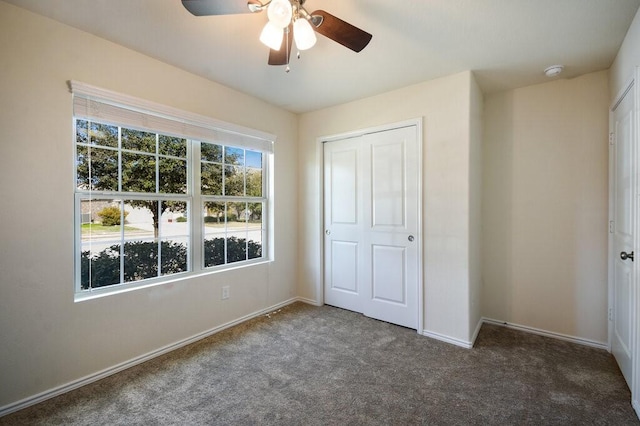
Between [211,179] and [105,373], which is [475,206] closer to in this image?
[211,179]

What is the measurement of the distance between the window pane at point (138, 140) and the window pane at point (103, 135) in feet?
0.20

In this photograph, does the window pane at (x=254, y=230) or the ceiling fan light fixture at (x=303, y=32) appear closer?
the ceiling fan light fixture at (x=303, y=32)

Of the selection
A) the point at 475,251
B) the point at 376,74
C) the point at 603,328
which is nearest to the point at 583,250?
the point at 603,328

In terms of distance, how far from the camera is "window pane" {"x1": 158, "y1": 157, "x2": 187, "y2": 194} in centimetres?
253

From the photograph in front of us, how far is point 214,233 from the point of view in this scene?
292 cm

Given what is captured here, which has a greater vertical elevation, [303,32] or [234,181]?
[303,32]

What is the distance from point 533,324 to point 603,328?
0.50 meters

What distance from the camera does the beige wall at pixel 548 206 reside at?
2514 mm

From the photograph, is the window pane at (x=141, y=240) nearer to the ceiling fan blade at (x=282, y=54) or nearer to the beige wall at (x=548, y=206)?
the ceiling fan blade at (x=282, y=54)

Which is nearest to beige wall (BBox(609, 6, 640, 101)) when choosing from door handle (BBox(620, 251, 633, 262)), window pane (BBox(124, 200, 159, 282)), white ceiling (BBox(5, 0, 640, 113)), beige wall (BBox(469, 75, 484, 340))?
white ceiling (BBox(5, 0, 640, 113))

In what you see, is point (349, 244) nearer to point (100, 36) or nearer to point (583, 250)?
point (583, 250)

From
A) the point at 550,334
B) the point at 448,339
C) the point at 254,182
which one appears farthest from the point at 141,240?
the point at 550,334

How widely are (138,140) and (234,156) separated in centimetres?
92

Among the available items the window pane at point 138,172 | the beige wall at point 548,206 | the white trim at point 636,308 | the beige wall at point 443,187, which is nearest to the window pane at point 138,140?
the window pane at point 138,172
